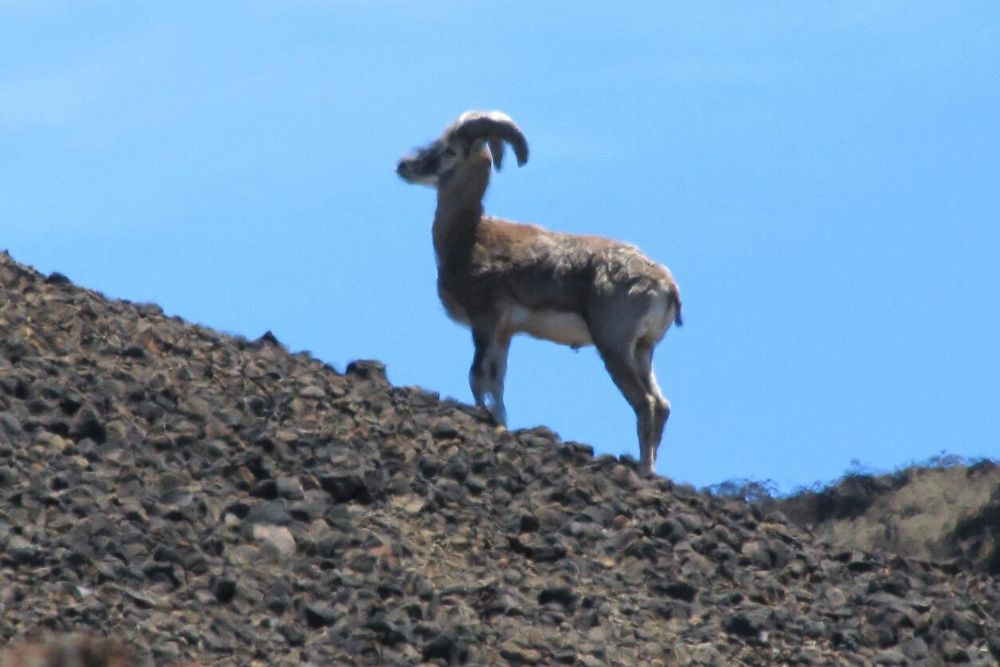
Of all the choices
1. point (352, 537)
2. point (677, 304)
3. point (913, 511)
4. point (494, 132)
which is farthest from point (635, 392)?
point (913, 511)

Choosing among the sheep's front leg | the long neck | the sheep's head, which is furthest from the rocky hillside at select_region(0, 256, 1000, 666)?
the sheep's head

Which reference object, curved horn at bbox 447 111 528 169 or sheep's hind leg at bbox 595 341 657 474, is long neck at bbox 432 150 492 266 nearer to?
curved horn at bbox 447 111 528 169

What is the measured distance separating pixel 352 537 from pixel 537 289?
5.69 m

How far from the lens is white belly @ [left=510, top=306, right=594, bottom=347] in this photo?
819 inches

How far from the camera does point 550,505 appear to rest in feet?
56.1

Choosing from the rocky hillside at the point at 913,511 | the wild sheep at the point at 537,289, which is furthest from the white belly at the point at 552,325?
the rocky hillside at the point at 913,511

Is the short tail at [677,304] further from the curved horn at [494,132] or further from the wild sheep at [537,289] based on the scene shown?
the curved horn at [494,132]

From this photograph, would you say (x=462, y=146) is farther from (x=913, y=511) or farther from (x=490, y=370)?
(x=913, y=511)

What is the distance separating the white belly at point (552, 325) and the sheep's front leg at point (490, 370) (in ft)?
0.75

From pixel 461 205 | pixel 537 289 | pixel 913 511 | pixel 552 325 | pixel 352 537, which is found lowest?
pixel 352 537

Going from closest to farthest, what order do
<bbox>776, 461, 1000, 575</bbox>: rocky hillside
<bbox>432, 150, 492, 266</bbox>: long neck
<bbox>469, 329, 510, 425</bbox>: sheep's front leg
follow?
<bbox>469, 329, 510, 425</bbox>: sheep's front leg → <bbox>432, 150, 492, 266</bbox>: long neck → <bbox>776, 461, 1000, 575</bbox>: rocky hillside

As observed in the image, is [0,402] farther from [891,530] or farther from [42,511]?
[891,530]

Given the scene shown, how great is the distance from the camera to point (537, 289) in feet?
68.5

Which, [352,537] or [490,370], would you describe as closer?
[352,537]
